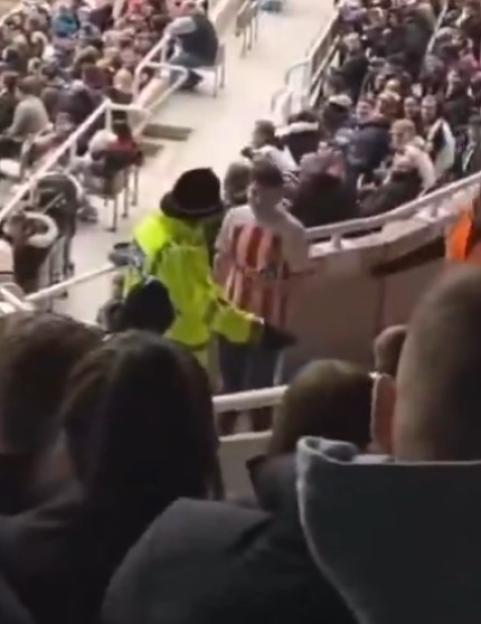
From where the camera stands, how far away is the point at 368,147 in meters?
9.70

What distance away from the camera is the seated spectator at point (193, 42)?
13688 millimetres

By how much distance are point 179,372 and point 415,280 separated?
4.93 m

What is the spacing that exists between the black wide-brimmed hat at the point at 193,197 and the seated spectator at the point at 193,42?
8.52 m

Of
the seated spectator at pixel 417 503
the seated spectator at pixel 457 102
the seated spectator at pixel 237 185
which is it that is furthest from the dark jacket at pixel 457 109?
the seated spectator at pixel 417 503

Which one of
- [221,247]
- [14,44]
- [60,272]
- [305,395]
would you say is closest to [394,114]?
[60,272]

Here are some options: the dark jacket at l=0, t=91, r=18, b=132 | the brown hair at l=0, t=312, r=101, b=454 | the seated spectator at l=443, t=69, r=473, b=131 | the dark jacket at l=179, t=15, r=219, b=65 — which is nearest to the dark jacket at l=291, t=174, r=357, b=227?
the seated spectator at l=443, t=69, r=473, b=131

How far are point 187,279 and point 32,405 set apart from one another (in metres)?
2.79

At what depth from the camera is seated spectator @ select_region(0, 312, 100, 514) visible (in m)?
2.57

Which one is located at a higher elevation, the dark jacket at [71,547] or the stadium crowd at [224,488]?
the stadium crowd at [224,488]

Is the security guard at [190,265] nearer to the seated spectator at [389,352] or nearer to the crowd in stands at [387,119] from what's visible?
the crowd in stands at [387,119]

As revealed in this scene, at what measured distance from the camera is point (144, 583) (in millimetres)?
2291

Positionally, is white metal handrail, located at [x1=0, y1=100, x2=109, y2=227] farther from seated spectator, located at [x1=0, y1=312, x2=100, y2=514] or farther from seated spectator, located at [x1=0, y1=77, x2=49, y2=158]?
seated spectator, located at [x1=0, y1=312, x2=100, y2=514]

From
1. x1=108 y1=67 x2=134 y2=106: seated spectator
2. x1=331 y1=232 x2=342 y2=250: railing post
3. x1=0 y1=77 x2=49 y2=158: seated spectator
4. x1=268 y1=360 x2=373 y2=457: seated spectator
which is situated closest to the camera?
x1=268 y1=360 x2=373 y2=457: seated spectator

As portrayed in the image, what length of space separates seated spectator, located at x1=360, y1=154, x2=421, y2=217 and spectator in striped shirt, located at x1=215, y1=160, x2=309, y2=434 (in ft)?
7.37
